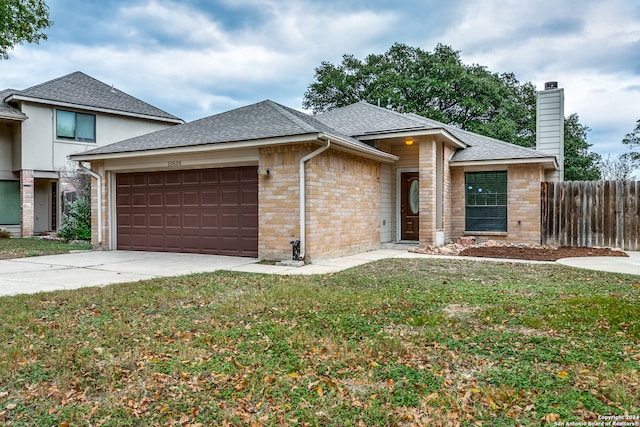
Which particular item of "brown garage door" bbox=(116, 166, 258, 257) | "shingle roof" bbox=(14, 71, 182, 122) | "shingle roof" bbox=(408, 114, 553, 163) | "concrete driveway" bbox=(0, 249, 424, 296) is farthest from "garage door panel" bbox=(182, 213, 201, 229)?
"shingle roof" bbox=(14, 71, 182, 122)

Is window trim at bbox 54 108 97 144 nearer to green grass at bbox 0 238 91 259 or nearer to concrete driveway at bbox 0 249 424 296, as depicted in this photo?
green grass at bbox 0 238 91 259

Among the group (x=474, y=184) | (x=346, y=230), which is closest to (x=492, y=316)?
(x=346, y=230)

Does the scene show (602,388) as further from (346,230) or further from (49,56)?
(49,56)

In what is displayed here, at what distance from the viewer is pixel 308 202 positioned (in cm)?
905

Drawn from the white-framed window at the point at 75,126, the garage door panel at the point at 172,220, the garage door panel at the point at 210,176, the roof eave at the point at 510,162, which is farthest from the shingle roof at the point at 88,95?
the roof eave at the point at 510,162

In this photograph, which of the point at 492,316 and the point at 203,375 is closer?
the point at 203,375

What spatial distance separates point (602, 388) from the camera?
2.95m

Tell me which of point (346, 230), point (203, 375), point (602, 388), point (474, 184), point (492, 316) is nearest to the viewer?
point (602, 388)

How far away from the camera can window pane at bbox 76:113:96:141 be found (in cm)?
1833

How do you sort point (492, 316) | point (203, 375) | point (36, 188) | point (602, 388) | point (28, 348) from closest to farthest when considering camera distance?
1. point (602, 388)
2. point (203, 375)
3. point (28, 348)
4. point (492, 316)
5. point (36, 188)

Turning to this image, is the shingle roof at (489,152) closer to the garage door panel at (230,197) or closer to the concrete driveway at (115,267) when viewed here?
the concrete driveway at (115,267)

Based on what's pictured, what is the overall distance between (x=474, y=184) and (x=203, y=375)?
38.1 ft

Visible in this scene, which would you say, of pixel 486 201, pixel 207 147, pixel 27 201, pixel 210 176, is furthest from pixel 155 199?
pixel 486 201

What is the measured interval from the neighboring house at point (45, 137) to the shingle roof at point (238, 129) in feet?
24.8
